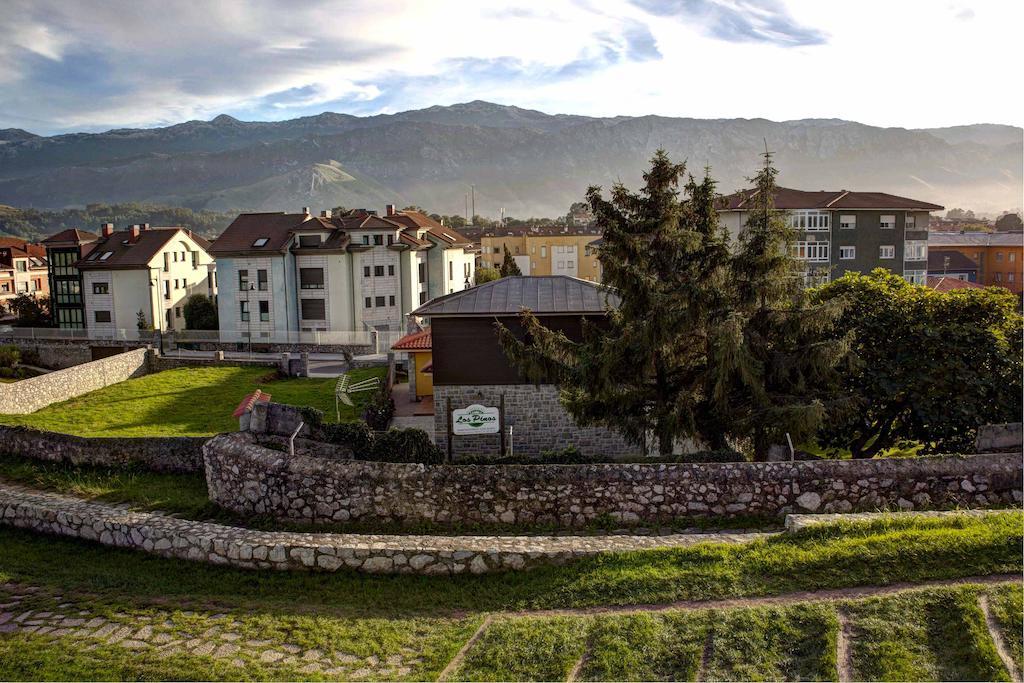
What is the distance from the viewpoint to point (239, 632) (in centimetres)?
825

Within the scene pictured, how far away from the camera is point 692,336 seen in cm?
1630

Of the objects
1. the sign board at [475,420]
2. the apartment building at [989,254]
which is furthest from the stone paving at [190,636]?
the apartment building at [989,254]

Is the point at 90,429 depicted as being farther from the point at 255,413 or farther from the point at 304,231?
the point at 304,231

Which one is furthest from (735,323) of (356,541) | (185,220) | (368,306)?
(185,220)

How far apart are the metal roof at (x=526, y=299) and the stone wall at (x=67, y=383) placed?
17.7m

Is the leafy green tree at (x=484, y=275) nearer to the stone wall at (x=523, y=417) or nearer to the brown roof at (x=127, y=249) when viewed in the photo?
the brown roof at (x=127, y=249)

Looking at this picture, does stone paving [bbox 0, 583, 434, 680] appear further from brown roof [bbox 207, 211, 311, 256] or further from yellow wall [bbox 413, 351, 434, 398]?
brown roof [bbox 207, 211, 311, 256]

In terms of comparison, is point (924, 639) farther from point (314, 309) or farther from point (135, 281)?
point (135, 281)

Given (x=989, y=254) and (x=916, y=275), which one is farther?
Answer: (x=989, y=254)

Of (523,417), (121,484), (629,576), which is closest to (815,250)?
(523,417)

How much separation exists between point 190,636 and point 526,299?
1389cm

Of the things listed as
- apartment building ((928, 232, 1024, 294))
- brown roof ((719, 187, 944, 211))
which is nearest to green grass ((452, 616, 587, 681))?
brown roof ((719, 187, 944, 211))

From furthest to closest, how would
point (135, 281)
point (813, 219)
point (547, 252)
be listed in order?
point (547, 252) < point (135, 281) < point (813, 219)

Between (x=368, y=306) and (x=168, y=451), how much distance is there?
34896 millimetres
